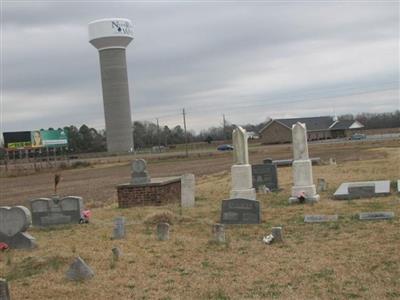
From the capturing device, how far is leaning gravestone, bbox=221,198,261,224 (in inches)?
532

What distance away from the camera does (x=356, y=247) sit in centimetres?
988

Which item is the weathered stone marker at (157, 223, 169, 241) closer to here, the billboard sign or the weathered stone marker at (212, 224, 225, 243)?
the weathered stone marker at (212, 224, 225, 243)

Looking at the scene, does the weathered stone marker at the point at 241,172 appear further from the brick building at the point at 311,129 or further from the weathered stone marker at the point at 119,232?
the brick building at the point at 311,129

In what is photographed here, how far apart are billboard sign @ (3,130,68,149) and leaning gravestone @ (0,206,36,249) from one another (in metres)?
73.6

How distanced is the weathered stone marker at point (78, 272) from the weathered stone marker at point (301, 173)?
918cm

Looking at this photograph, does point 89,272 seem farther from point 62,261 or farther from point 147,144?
point 147,144

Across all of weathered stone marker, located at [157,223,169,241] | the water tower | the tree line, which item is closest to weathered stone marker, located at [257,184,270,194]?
weathered stone marker, located at [157,223,169,241]

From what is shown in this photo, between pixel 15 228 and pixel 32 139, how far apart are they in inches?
2991

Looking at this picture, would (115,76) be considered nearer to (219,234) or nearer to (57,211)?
(57,211)

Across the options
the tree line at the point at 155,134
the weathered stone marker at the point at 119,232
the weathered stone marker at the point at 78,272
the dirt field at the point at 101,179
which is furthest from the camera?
the tree line at the point at 155,134

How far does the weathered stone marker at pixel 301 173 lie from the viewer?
16.8 meters

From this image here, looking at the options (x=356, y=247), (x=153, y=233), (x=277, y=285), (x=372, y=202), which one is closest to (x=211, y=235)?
(x=153, y=233)

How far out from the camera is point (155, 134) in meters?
159

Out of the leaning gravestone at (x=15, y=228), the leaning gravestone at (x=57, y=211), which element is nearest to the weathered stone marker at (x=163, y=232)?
the leaning gravestone at (x=15, y=228)
